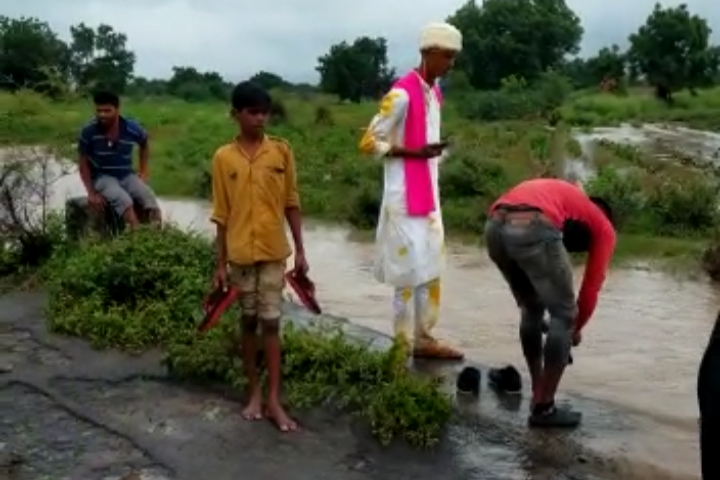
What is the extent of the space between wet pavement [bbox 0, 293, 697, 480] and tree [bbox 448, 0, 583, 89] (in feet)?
213

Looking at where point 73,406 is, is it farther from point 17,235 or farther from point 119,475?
point 17,235

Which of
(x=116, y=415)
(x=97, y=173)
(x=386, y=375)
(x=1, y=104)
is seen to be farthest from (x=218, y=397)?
(x=1, y=104)

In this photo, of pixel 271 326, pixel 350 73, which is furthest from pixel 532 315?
pixel 350 73

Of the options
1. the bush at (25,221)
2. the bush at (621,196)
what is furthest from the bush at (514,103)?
the bush at (25,221)

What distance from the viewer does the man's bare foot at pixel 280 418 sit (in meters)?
5.05

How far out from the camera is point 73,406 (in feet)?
17.9

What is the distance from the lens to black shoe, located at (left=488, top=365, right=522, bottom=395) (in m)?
5.77

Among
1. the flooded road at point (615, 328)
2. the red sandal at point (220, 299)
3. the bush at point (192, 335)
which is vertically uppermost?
the red sandal at point (220, 299)

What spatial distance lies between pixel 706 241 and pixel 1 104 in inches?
1118

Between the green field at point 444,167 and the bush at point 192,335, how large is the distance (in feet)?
10.9

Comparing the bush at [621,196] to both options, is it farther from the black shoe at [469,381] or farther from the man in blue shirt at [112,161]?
the black shoe at [469,381]

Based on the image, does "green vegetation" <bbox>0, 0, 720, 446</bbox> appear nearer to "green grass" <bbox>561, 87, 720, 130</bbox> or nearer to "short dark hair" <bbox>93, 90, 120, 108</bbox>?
"green grass" <bbox>561, 87, 720, 130</bbox>

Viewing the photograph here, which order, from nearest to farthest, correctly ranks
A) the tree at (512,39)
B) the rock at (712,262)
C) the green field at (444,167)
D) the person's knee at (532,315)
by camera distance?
the person's knee at (532,315) < the rock at (712,262) < the green field at (444,167) < the tree at (512,39)

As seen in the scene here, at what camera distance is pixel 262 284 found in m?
5.12
